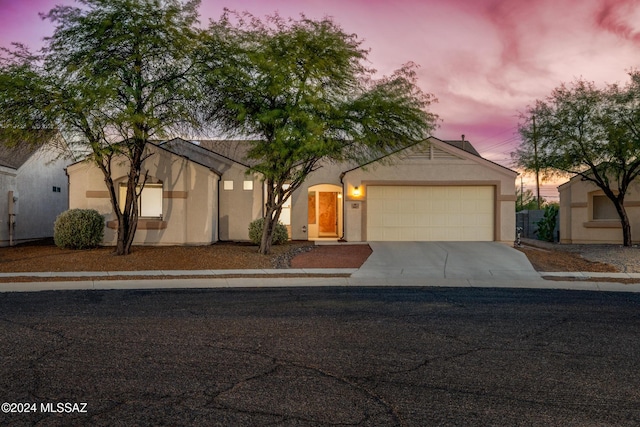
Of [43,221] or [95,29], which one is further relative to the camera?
[43,221]

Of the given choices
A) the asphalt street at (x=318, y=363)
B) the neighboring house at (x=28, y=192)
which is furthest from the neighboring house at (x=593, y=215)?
the neighboring house at (x=28, y=192)

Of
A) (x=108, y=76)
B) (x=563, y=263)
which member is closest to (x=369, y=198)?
(x=563, y=263)

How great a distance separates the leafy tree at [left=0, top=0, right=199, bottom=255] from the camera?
593 inches

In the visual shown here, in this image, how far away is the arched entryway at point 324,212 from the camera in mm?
26078

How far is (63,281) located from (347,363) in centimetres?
984

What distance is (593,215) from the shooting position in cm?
2588

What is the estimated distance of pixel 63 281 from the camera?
1286 cm

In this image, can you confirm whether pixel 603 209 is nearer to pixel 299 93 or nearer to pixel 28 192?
pixel 299 93

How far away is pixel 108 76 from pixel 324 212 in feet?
46.4

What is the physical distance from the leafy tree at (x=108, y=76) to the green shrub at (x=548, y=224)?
21.8 metres

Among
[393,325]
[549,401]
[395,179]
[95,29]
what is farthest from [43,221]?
[549,401]

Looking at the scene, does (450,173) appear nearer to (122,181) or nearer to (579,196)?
(579,196)

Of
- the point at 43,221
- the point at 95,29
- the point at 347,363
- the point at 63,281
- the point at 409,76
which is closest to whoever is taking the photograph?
the point at 347,363

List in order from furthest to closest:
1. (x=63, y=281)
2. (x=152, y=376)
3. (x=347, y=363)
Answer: (x=63, y=281) < (x=347, y=363) < (x=152, y=376)
